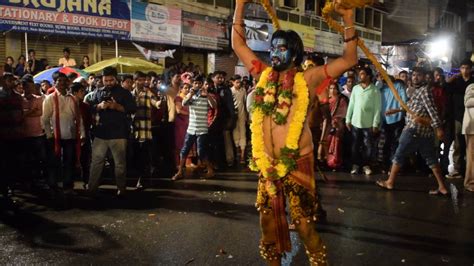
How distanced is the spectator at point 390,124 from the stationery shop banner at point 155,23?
9874 mm

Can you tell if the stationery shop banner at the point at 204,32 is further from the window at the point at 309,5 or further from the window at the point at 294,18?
the window at the point at 309,5

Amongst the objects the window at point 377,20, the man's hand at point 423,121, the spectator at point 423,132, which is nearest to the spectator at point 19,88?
the man's hand at point 423,121

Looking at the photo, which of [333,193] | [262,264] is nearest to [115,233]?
[262,264]

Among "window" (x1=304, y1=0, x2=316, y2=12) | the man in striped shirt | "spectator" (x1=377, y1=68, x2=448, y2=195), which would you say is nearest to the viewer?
"spectator" (x1=377, y1=68, x2=448, y2=195)

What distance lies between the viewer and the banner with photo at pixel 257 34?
22.6 meters

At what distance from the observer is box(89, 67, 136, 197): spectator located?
703 cm

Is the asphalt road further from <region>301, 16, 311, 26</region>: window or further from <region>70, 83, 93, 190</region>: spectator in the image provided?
<region>301, 16, 311, 26</region>: window

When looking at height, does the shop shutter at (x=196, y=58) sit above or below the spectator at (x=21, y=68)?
above

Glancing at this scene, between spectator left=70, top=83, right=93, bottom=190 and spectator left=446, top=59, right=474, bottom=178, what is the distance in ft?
23.2

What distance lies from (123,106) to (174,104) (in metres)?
2.74

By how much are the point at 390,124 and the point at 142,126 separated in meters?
5.25

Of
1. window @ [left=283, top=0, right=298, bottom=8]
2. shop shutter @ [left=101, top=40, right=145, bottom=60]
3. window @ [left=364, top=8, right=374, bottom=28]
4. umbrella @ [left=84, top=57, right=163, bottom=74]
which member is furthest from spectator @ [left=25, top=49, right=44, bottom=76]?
window @ [left=364, top=8, right=374, bottom=28]

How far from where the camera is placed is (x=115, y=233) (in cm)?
555

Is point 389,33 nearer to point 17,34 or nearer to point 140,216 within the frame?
point 17,34
